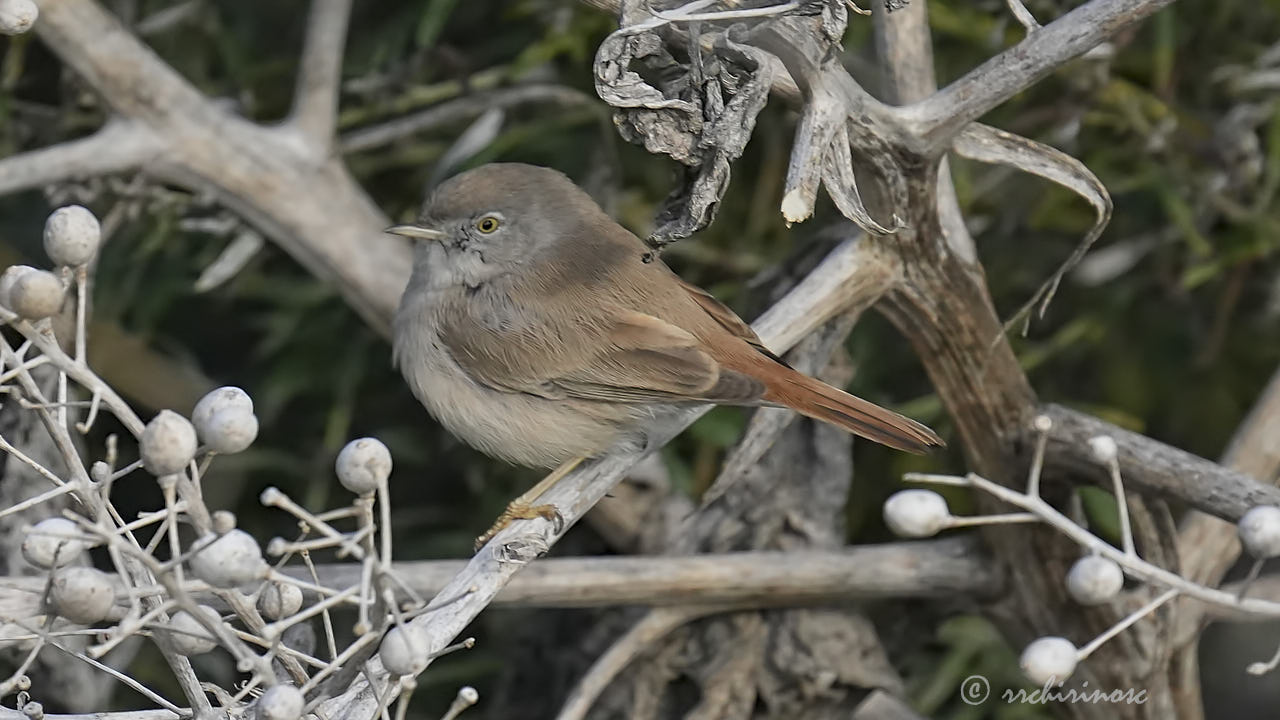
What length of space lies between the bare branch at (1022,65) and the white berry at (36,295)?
145 cm

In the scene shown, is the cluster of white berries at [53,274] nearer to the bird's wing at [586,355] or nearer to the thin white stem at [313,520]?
the thin white stem at [313,520]

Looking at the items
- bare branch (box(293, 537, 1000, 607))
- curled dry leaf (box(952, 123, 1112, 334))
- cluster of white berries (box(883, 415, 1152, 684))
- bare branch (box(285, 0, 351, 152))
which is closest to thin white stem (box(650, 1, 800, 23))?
curled dry leaf (box(952, 123, 1112, 334))

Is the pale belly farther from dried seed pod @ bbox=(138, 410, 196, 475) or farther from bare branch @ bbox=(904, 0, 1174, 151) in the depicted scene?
dried seed pod @ bbox=(138, 410, 196, 475)

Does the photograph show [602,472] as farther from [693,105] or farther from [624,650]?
[693,105]

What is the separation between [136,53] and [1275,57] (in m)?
2.90

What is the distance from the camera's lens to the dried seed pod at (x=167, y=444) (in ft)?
4.75

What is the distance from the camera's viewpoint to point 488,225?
327cm

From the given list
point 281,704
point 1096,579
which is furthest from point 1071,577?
Answer: point 281,704

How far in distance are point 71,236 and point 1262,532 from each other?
1534 millimetres

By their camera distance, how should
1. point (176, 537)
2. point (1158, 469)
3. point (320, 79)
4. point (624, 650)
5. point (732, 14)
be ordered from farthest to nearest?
1. point (320, 79)
2. point (624, 650)
3. point (1158, 469)
4. point (732, 14)
5. point (176, 537)

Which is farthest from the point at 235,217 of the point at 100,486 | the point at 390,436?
the point at 100,486

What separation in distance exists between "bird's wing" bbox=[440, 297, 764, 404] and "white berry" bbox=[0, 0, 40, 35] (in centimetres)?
123

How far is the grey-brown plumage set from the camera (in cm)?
285

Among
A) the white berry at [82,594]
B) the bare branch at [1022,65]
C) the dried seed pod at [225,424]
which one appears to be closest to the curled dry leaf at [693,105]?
the bare branch at [1022,65]
